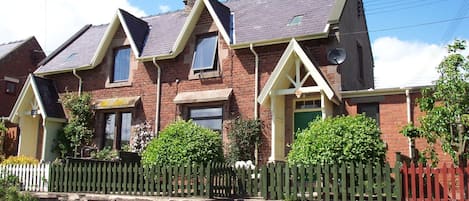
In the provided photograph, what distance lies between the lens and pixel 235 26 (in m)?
18.8

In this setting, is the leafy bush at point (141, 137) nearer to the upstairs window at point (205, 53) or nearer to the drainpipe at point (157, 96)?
the drainpipe at point (157, 96)

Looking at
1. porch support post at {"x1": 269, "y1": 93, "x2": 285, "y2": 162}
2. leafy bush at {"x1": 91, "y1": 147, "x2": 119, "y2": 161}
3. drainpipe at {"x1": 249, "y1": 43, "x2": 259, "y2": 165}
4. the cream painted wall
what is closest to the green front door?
porch support post at {"x1": 269, "y1": 93, "x2": 285, "y2": 162}

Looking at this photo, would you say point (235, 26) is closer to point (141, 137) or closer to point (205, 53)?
point (205, 53)

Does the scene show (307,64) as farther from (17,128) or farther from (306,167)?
(17,128)

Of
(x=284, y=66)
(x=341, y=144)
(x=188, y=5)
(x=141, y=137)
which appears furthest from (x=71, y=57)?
(x=341, y=144)

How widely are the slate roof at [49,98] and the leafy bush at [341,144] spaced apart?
12.8 m

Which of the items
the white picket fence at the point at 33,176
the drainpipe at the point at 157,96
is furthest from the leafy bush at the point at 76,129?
the white picket fence at the point at 33,176

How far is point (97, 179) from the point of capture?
1360 cm

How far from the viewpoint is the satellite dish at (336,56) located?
51.4 feet

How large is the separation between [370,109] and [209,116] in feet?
20.4

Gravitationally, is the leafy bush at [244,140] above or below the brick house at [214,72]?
below

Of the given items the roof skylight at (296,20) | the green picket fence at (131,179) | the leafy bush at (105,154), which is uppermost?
the roof skylight at (296,20)

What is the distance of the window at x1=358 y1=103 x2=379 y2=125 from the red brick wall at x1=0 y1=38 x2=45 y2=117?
75.6ft

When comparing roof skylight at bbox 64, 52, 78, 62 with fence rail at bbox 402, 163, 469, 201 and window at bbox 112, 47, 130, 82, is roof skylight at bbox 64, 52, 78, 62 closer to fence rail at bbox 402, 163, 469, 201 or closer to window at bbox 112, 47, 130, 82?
window at bbox 112, 47, 130, 82
